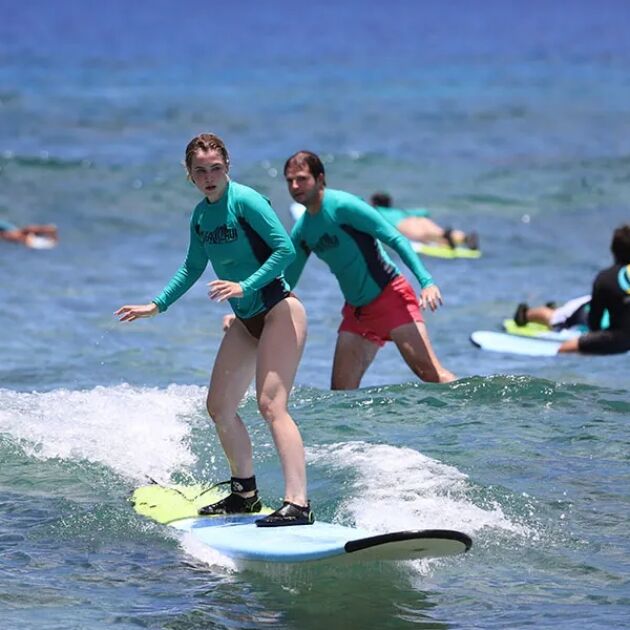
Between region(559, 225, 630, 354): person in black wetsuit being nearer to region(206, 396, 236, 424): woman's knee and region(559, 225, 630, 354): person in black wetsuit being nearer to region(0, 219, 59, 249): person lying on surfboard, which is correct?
region(206, 396, 236, 424): woman's knee

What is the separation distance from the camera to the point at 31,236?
19234 millimetres

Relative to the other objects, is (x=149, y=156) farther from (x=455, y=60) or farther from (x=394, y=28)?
(x=394, y=28)

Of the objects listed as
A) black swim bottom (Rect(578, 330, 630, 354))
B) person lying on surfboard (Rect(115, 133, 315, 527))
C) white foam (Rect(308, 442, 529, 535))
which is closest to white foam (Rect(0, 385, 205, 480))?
white foam (Rect(308, 442, 529, 535))

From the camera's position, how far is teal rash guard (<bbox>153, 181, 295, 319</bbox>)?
694cm

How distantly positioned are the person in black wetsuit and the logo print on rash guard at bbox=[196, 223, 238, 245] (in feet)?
19.5

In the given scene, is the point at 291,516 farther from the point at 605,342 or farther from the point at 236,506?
the point at 605,342

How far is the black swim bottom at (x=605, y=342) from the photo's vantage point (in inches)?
499

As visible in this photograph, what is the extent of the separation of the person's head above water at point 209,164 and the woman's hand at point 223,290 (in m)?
0.57

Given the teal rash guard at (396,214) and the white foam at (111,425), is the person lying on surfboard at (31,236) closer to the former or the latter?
the teal rash guard at (396,214)

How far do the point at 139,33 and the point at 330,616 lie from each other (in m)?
73.9

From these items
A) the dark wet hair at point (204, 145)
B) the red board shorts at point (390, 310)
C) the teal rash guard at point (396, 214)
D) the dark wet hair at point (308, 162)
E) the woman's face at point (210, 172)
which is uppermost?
the teal rash guard at point (396, 214)

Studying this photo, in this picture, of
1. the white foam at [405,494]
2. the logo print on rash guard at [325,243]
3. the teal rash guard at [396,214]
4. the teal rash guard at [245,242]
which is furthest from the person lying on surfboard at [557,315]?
the teal rash guard at [245,242]

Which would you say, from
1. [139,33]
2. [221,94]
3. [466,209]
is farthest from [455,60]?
[466,209]

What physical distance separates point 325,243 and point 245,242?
2463 millimetres
